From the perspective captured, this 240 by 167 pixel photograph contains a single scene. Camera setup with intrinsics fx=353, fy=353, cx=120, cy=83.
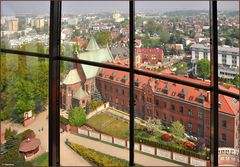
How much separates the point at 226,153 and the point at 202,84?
77 cm

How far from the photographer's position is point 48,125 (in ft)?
15.3

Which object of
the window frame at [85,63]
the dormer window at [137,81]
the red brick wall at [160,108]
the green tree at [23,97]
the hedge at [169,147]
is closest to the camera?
the window frame at [85,63]

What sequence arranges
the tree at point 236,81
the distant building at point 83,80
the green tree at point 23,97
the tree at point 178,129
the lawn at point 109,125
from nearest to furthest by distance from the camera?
the tree at point 236,81 → the tree at point 178,129 → the lawn at point 109,125 → the distant building at point 83,80 → the green tree at point 23,97

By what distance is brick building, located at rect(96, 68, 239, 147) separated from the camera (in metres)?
3.68

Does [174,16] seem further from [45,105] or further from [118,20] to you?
[45,105]

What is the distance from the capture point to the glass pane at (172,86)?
12.6ft

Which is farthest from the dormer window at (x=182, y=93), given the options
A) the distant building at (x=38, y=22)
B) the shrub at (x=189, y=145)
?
the distant building at (x=38, y=22)

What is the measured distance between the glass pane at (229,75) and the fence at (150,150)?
1.11 ft

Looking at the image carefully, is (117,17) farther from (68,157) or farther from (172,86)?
(68,157)

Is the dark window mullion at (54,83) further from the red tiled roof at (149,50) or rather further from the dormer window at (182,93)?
the dormer window at (182,93)

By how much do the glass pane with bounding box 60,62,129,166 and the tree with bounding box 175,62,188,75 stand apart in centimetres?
62

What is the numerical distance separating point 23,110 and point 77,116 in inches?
30.4

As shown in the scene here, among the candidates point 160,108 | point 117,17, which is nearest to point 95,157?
point 160,108

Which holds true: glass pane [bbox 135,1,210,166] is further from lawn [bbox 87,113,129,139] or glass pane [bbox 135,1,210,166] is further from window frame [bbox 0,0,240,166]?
lawn [bbox 87,113,129,139]
